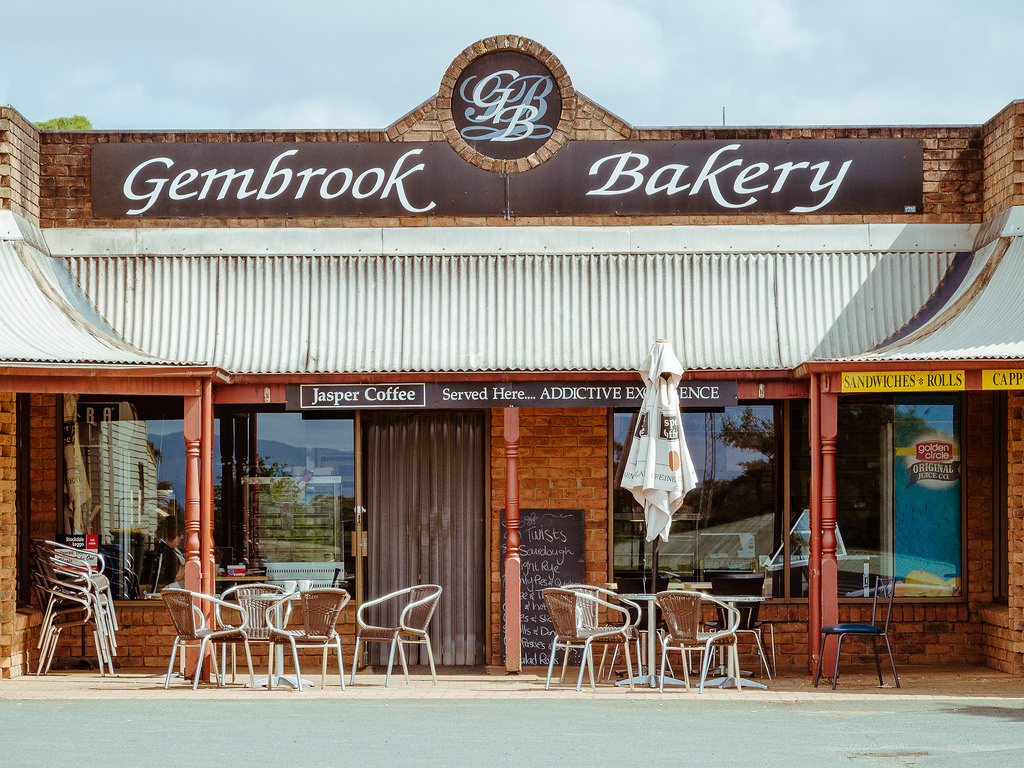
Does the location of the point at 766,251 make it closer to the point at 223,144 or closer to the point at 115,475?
the point at 223,144

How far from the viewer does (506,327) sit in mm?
12086

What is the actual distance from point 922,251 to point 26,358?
8.18 metres

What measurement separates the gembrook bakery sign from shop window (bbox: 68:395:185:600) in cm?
201

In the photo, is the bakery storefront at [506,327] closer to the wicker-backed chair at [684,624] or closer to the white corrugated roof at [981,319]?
the white corrugated roof at [981,319]

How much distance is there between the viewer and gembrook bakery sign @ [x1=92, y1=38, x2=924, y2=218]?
41.5 ft

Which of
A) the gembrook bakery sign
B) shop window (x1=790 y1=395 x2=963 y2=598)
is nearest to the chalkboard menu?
shop window (x1=790 y1=395 x2=963 y2=598)

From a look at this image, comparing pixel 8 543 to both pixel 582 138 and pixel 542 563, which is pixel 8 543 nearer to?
pixel 542 563

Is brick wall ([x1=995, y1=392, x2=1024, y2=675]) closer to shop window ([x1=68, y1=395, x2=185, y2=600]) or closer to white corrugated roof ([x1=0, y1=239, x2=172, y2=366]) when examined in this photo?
white corrugated roof ([x1=0, y1=239, x2=172, y2=366])

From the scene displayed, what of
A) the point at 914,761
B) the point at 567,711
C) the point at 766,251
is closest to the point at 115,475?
the point at 567,711

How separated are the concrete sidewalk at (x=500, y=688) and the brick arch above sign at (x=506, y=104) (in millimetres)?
4982

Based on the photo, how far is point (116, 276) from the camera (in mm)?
12453

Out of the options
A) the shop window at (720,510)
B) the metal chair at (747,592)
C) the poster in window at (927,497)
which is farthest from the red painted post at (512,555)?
the poster in window at (927,497)

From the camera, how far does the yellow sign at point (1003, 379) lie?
33.9 ft

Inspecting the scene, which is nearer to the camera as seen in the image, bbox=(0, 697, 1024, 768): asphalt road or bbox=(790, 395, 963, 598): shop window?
bbox=(0, 697, 1024, 768): asphalt road
